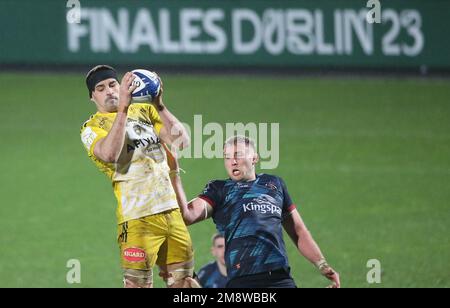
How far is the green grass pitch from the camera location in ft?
45.5

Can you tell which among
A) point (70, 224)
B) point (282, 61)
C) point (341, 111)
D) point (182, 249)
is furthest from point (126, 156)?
point (282, 61)

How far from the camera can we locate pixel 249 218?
7.91 metres

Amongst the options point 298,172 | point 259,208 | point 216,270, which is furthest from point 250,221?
point 298,172

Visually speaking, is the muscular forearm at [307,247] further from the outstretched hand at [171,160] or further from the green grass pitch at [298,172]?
the green grass pitch at [298,172]

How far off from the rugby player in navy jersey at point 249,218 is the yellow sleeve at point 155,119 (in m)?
0.23

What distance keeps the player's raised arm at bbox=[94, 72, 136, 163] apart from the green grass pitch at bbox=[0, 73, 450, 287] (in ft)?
17.7

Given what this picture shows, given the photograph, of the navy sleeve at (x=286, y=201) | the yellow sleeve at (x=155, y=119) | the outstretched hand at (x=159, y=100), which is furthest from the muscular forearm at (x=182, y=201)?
the navy sleeve at (x=286, y=201)

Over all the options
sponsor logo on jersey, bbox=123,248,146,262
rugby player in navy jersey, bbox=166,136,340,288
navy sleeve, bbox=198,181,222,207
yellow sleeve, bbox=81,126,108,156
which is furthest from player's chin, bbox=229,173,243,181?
yellow sleeve, bbox=81,126,108,156

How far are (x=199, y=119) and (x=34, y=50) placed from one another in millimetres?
5093

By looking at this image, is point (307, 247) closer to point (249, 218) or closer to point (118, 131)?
point (249, 218)

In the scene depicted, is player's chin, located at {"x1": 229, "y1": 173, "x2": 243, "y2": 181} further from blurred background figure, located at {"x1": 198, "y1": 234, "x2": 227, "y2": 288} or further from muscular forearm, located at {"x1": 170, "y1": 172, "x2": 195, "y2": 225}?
blurred background figure, located at {"x1": 198, "y1": 234, "x2": 227, "y2": 288}

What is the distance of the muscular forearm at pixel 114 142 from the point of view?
7.59 meters

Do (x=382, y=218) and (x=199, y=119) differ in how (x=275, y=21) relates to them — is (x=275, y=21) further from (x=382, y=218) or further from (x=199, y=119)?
(x=382, y=218)

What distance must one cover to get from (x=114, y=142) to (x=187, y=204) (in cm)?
90
